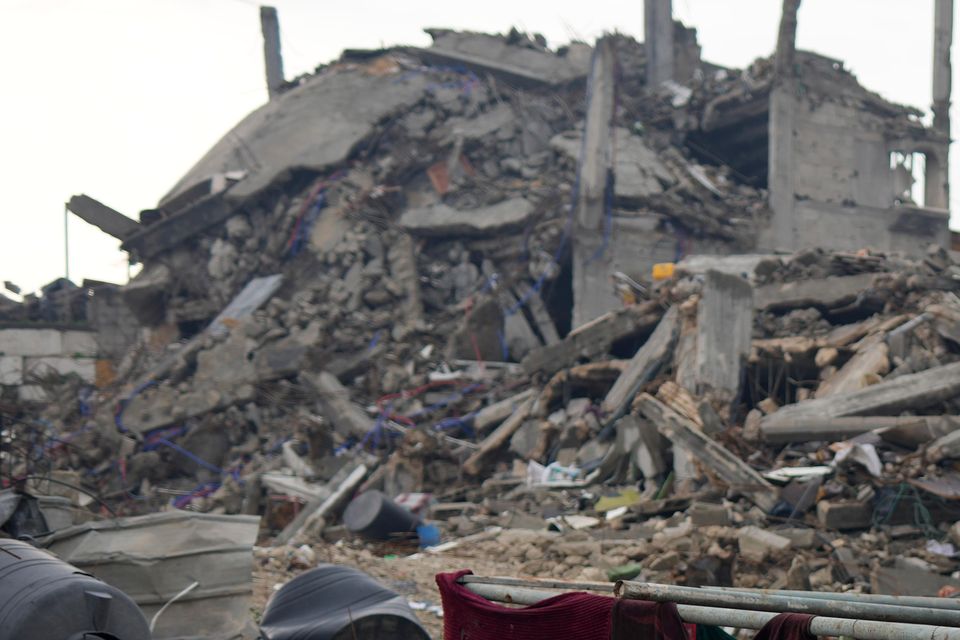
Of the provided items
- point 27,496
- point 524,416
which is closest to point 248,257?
point 524,416

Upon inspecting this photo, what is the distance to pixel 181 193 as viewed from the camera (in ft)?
70.7

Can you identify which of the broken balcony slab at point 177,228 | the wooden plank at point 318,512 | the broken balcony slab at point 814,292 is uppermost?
the broken balcony slab at point 177,228

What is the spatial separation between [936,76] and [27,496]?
2145 centimetres

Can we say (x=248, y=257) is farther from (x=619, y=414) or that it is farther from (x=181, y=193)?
(x=619, y=414)

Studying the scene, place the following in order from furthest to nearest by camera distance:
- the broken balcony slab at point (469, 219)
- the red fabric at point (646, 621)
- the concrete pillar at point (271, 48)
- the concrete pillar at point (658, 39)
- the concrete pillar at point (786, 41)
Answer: the concrete pillar at point (271, 48), the concrete pillar at point (658, 39), the concrete pillar at point (786, 41), the broken balcony slab at point (469, 219), the red fabric at point (646, 621)

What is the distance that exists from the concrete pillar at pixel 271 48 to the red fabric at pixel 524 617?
1029 inches

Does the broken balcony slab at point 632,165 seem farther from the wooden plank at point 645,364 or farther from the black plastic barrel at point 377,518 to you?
the black plastic barrel at point 377,518

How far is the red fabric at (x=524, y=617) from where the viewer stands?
2.96 metres

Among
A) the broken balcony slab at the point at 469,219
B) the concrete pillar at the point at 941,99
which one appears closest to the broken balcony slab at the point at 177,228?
the broken balcony slab at the point at 469,219

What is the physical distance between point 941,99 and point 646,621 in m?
22.0

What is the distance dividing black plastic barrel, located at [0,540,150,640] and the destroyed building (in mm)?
1086

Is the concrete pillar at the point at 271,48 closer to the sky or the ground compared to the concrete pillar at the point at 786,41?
closer to the sky

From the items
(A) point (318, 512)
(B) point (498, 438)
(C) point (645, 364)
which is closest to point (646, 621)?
(A) point (318, 512)

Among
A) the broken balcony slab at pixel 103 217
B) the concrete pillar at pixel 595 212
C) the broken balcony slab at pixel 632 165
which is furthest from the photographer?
the broken balcony slab at pixel 103 217
